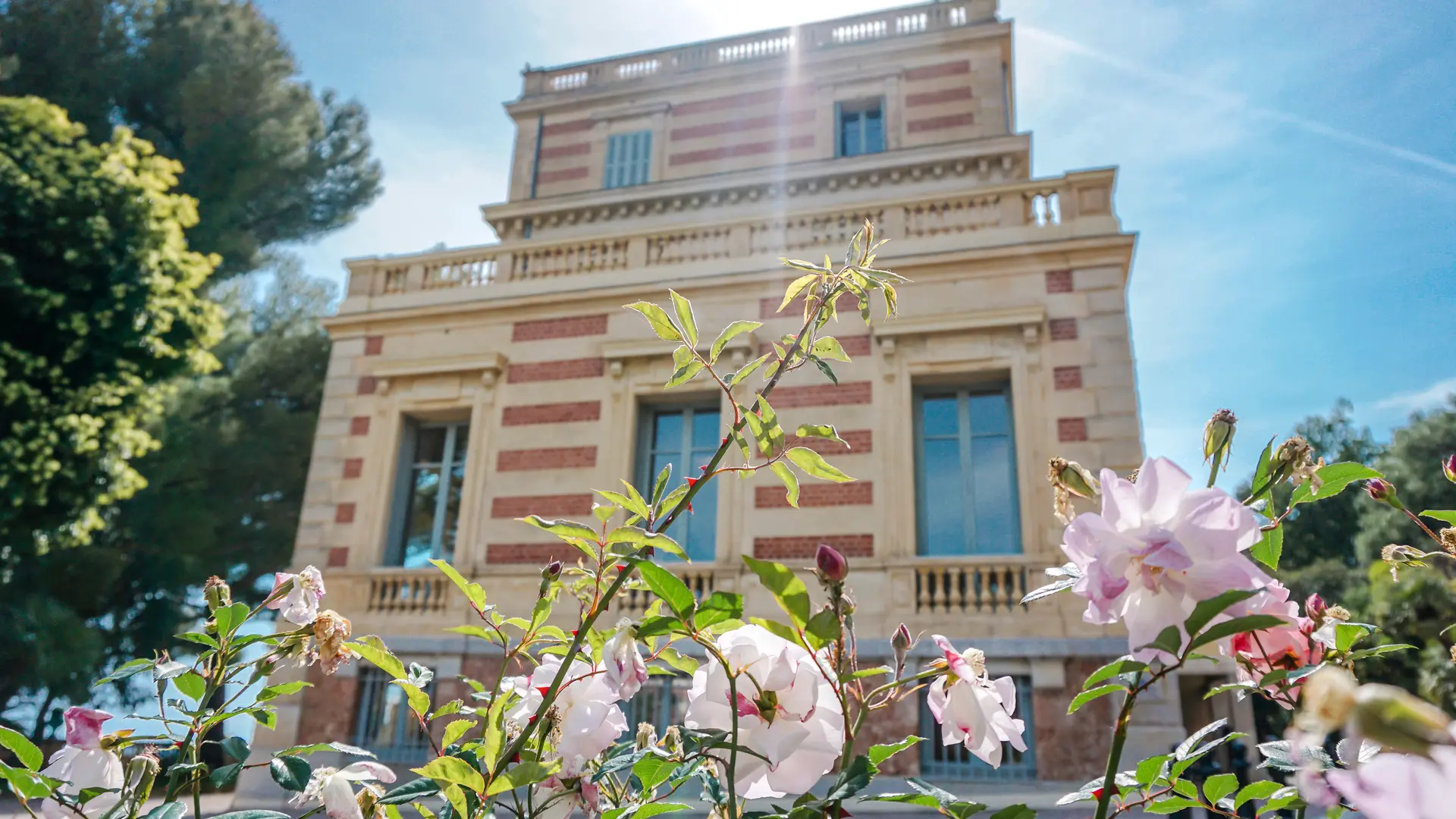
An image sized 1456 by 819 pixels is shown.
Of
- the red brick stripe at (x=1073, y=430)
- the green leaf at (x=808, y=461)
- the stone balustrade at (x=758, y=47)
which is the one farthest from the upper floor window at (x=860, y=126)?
the green leaf at (x=808, y=461)

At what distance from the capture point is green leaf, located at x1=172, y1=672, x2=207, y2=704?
1.18 metres

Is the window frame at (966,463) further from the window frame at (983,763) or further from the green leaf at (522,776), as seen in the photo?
the green leaf at (522,776)

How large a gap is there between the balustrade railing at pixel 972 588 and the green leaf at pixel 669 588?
734 cm

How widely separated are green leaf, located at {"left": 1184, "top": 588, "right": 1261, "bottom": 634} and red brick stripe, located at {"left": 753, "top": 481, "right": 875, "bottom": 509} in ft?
24.5

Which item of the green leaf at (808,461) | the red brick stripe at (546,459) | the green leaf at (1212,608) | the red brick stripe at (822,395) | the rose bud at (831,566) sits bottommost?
the green leaf at (1212,608)

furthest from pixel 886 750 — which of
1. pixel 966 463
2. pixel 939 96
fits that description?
pixel 939 96

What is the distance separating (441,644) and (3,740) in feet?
26.5

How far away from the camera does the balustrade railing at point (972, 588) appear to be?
7703 mm

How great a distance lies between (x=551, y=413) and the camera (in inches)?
380

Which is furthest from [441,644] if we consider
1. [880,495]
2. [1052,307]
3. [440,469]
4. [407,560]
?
[1052,307]

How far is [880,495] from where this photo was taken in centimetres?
832

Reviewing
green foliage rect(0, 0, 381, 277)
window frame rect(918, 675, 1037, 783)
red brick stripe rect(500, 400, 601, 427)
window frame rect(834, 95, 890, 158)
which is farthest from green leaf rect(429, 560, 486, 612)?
green foliage rect(0, 0, 381, 277)

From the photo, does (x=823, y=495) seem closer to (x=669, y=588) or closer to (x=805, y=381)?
(x=805, y=381)

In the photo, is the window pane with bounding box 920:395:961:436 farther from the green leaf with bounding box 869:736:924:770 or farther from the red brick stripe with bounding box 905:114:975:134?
the green leaf with bounding box 869:736:924:770
